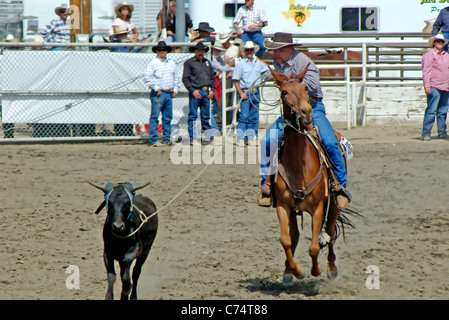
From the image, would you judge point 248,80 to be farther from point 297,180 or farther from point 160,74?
point 297,180

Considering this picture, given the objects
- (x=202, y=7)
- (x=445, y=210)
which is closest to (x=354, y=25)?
(x=202, y=7)

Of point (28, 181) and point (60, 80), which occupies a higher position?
point (60, 80)

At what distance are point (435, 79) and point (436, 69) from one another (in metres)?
0.20

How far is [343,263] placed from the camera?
23.4 ft

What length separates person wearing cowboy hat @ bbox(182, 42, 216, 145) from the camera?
1318 centimetres

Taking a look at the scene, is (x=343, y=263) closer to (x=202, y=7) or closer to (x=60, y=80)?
(x=60, y=80)

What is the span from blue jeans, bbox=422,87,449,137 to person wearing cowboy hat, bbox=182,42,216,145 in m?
4.34

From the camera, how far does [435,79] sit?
44.8 feet

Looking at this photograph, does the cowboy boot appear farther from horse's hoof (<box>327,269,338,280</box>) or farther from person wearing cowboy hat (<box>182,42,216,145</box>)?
person wearing cowboy hat (<box>182,42,216,145</box>)

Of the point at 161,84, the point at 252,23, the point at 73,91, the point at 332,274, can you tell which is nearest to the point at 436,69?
the point at 252,23

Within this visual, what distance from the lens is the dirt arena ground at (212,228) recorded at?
6312 mm

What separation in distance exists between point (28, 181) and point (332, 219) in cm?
571

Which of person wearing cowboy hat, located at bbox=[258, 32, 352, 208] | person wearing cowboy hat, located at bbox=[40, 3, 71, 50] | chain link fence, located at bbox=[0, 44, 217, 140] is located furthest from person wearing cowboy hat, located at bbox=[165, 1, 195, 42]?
person wearing cowboy hat, located at bbox=[258, 32, 352, 208]

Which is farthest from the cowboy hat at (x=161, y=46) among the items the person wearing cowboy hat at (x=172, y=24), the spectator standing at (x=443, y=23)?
the spectator standing at (x=443, y=23)
